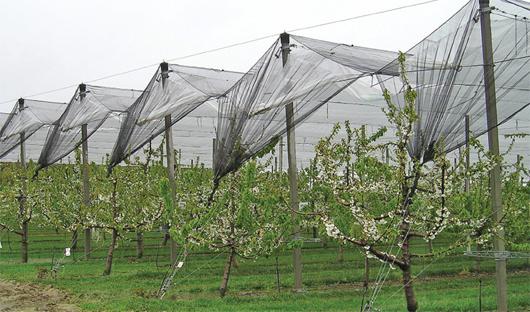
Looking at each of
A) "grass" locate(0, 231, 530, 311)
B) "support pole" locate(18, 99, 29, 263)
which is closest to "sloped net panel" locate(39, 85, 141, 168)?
"support pole" locate(18, 99, 29, 263)

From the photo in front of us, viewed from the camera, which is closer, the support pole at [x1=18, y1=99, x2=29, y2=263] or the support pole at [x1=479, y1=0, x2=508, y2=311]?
the support pole at [x1=479, y1=0, x2=508, y2=311]

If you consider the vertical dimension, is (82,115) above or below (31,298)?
above

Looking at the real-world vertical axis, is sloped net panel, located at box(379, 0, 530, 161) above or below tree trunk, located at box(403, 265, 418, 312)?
above

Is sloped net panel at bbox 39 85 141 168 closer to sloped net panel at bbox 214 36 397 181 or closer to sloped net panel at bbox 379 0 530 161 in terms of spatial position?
sloped net panel at bbox 214 36 397 181

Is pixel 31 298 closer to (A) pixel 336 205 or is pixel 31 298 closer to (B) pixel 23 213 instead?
(A) pixel 336 205

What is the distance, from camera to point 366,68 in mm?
11000

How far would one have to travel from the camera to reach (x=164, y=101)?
1477 centimetres

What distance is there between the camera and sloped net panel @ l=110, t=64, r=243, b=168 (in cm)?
1445

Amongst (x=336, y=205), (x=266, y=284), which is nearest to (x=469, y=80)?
(x=336, y=205)

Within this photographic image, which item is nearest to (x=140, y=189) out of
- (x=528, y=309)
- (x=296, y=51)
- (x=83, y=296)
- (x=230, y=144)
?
(x=83, y=296)

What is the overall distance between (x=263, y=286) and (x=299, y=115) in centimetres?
437

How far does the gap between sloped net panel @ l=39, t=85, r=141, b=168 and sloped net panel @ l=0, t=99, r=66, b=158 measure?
1.50 metres

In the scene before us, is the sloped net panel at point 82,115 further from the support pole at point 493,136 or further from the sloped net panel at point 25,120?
the support pole at point 493,136

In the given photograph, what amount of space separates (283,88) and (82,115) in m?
9.15
